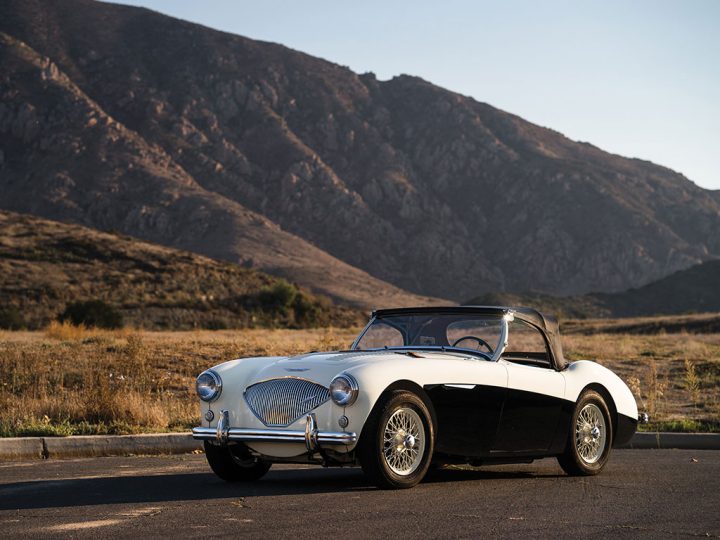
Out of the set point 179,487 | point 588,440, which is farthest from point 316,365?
point 588,440

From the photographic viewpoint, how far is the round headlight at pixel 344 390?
8.57 meters

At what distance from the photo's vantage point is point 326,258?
378 ft

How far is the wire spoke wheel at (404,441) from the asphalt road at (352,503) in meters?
0.22

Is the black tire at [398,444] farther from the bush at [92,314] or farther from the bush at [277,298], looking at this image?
the bush at [277,298]

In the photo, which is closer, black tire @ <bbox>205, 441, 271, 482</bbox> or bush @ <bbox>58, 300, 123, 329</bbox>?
black tire @ <bbox>205, 441, 271, 482</bbox>

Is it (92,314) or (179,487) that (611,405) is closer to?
(179,487)

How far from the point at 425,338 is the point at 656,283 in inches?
4445

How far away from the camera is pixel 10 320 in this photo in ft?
170

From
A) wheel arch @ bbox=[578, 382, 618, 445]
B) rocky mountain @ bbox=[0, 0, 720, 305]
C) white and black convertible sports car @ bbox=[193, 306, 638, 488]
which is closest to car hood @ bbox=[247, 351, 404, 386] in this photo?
white and black convertible sports car @ bbox=[193, 306, 638, 488]

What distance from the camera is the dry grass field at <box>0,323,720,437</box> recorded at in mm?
14484

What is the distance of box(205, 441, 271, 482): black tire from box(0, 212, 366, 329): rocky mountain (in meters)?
44.8

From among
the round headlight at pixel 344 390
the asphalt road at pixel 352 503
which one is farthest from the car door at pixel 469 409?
the round headlight at pixel 344 390

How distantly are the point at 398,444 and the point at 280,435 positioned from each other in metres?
0.94

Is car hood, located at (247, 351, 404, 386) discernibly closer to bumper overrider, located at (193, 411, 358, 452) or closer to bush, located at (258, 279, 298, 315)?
bumper overrider, located at (193, 411, 358, 452)
